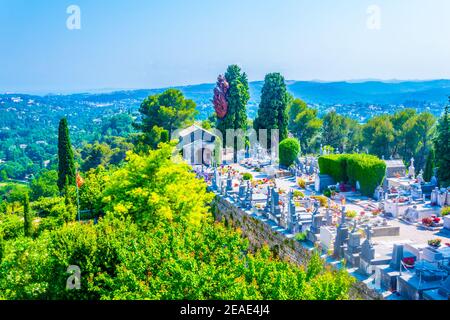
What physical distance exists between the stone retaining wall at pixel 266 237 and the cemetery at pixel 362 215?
14 cm

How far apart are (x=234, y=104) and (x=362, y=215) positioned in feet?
86.5

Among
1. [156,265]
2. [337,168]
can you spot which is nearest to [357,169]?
[337,168]

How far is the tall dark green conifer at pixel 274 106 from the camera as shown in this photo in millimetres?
42531

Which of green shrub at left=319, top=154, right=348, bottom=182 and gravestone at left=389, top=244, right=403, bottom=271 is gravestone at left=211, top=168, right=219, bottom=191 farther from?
gravestone at left=389, top=244, right=403, bottom=271

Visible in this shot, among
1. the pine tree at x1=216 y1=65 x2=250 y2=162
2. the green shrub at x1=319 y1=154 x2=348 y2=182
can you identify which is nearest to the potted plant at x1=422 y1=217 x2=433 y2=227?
the green shrub at x1=319 y1=154 x2=348 y2=182

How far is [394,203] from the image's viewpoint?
831 inches

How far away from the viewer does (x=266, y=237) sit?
2022 cm

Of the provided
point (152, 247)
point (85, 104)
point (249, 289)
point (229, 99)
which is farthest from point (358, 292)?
point (85, 104)

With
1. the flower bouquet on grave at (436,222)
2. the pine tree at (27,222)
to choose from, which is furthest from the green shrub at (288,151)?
the pine tree at (27,222)

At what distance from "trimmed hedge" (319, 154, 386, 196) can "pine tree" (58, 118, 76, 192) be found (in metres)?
19.0

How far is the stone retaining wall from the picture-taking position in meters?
12.9
